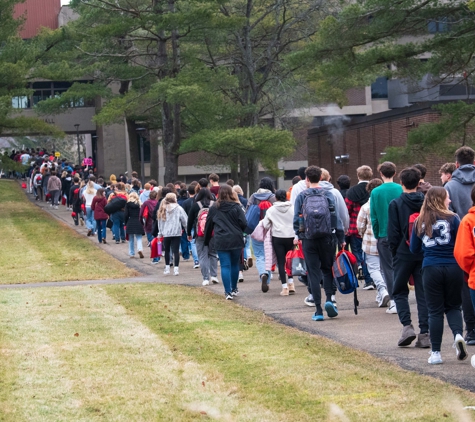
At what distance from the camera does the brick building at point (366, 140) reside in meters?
32.3

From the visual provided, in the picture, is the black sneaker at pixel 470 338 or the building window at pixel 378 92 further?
the building window at pixel 378 92

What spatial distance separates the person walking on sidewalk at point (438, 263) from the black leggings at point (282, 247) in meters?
5.79

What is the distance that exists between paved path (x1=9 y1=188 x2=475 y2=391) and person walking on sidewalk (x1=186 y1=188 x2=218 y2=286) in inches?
12.6

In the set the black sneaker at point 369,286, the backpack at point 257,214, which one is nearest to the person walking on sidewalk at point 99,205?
the backpack at point 257,214

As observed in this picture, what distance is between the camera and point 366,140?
39969 mm

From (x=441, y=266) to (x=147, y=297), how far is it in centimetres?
701

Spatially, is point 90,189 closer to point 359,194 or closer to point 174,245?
point 174,245

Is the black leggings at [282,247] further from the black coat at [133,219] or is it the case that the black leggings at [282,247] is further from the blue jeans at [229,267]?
the black coat at [133,219]

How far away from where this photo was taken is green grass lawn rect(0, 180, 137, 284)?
776 inches

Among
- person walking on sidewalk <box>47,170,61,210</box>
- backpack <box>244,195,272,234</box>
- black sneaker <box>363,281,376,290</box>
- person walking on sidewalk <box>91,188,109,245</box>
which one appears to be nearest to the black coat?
person walking on sidewalk <box>91,188,109,245</box>

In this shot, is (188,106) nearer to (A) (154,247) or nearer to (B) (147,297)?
(A) (154,247)

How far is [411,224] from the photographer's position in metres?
9.15

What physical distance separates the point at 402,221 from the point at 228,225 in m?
4.91

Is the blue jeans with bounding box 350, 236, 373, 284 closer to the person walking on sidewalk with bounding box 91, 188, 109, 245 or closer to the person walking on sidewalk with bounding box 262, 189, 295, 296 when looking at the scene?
the person walking on sidewalk with bounding box 262, 189, 295, 296
